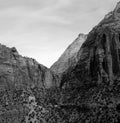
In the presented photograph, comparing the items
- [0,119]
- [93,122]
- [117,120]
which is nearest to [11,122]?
[0,119]

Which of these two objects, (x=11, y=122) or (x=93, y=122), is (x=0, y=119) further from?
(x=93, y=122)

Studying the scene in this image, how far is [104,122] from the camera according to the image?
188875mm

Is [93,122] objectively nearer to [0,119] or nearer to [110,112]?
[110,112]

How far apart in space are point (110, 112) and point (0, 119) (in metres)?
64.6

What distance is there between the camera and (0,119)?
7721 inches

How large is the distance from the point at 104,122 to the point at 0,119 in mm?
60091

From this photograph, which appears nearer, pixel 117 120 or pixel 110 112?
pixel 117 120

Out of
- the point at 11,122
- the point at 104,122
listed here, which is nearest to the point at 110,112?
the point at 104,122

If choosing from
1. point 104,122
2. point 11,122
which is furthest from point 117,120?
point 11,122

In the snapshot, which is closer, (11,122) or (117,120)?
(117,120)

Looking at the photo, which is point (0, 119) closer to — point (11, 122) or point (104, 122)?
point (11, 122)

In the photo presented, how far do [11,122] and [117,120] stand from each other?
205 ft

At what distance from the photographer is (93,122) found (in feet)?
A: 651

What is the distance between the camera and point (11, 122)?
19975 cm
